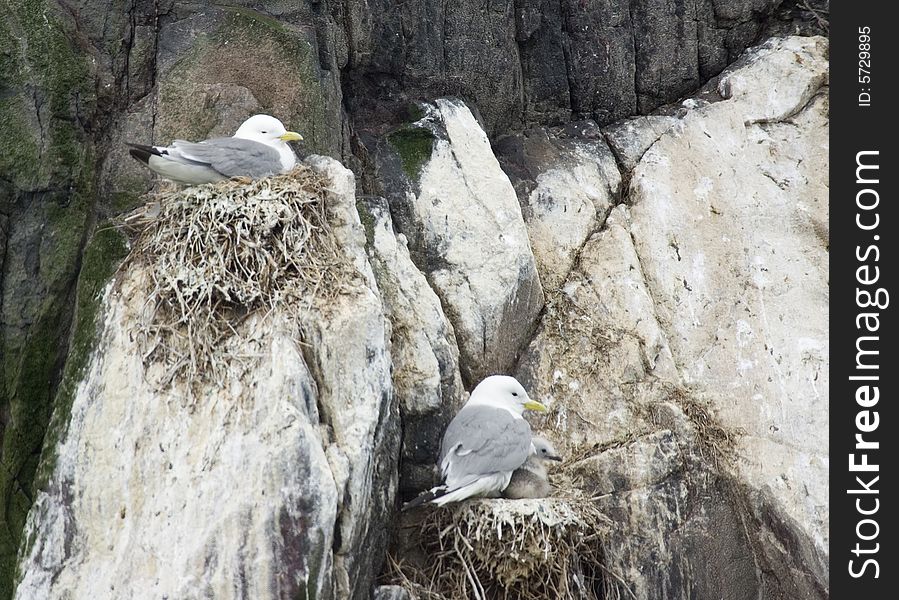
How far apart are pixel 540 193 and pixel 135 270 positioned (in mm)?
3308

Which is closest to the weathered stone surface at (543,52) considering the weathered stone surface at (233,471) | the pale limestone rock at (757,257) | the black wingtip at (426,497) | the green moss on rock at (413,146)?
the green moss on rock at (413,146)

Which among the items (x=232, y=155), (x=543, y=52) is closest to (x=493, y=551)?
(x=232, y=155)

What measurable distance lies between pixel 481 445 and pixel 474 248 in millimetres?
1659

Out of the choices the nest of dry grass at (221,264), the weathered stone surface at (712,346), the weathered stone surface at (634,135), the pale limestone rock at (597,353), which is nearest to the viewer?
the nest of dry grass at (221,264)

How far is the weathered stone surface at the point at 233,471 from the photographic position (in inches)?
209

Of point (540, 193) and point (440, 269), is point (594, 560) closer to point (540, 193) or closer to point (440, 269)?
point (440, 269)

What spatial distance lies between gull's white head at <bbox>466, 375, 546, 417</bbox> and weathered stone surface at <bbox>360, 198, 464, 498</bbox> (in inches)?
6.4

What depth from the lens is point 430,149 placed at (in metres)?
7.79

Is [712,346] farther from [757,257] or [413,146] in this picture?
[413,146]

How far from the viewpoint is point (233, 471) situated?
214 inches

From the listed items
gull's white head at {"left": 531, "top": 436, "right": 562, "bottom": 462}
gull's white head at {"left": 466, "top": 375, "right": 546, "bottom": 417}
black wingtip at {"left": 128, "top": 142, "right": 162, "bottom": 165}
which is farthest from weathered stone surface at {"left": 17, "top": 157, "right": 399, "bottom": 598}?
gull's white head at {"left": 531, "top": 436, "right": 562, "bottom": 462}

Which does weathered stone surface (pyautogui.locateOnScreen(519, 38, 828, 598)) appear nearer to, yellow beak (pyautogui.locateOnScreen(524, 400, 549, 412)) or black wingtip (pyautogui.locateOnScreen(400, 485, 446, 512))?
yellow beak (pyautogui.locateOnScreen(524, 400, 549, 412))

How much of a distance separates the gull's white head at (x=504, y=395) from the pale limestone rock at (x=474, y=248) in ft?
1.31

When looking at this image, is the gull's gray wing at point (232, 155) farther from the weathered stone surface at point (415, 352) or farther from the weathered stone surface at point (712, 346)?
the weathered stone surface at point (712, 346)
